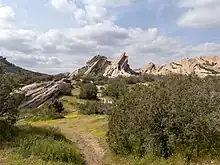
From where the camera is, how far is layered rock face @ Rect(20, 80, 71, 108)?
52653 millimetres

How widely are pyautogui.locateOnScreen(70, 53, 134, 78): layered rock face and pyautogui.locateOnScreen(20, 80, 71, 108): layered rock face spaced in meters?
45.5

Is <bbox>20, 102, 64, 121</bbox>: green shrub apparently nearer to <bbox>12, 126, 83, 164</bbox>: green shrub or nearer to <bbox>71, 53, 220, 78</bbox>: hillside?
<bbox>12, 126, 83, 164</bbox>: green shrub

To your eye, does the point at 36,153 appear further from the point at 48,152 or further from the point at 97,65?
the point at 97,65

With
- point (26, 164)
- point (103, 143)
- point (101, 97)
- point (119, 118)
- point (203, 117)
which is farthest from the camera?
point (101, 97)

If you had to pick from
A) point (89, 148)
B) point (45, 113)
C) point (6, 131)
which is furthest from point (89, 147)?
point (45, 113)

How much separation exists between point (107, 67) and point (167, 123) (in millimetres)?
99764

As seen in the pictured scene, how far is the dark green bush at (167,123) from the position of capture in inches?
615

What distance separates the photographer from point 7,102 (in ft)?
74.4

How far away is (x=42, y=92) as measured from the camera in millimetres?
55031

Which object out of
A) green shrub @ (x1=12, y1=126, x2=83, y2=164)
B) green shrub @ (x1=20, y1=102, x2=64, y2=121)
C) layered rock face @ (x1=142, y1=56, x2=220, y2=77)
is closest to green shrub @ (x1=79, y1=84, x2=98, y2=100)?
green shrub @ (x1=20, y1=102, x2=64, y2=121)

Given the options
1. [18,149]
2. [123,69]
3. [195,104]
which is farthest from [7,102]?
[123,69]

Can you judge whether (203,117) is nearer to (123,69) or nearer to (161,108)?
(161,108)

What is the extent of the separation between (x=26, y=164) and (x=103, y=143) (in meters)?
8.81

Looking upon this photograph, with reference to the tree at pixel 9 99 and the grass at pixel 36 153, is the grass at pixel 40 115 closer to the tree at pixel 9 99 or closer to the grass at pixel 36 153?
the tree at pixel 9 99
